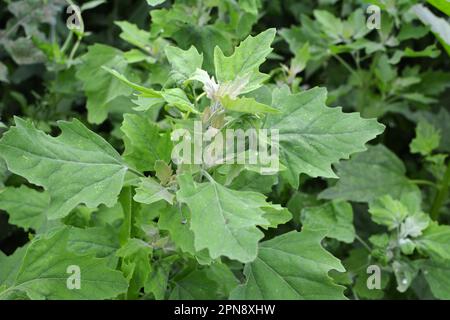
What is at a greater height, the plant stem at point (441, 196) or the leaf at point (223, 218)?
the leaf at point (223, 218)

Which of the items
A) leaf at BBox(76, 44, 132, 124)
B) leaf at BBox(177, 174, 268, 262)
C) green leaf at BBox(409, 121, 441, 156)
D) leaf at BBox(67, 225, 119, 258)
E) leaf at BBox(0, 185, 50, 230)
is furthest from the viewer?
green leaf at BBox(409, 121, 441, 156)

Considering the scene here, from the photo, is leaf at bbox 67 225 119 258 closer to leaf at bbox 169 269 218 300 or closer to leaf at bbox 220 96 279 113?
leaf at bbox 169 269 218 300

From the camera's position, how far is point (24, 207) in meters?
1.30

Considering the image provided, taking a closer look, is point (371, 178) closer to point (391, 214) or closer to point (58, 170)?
point (391, 214)

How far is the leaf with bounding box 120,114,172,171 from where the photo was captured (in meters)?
1.06

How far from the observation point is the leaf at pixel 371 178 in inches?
61.9

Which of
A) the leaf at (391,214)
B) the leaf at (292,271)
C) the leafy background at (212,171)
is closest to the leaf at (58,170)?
the leafy background at (212,171)

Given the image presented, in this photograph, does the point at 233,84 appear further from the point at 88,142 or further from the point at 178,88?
the point at 88,142

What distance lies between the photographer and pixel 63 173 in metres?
0.99

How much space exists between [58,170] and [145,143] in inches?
5.5

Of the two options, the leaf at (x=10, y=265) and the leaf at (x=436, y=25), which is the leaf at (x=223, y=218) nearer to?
the leaf at (x=10, y=265)

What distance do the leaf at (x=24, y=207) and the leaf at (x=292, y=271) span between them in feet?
1.50

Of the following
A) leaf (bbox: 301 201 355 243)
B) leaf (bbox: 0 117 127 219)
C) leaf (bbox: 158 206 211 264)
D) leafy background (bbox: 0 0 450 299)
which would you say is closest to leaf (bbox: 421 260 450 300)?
leafy background (bbox: 0 0 450 299)

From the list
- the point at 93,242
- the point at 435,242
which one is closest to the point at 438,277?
the point at 435,242
